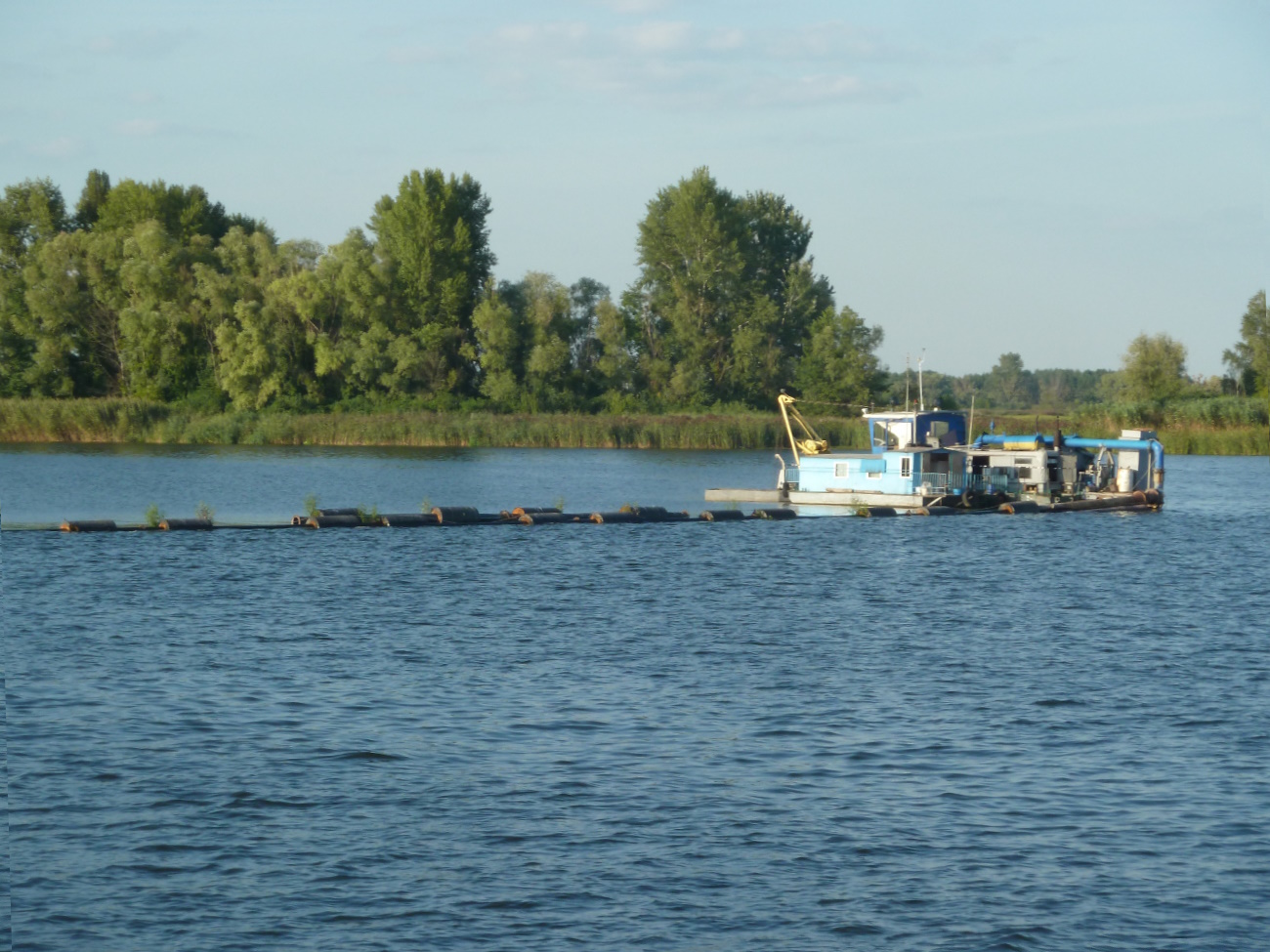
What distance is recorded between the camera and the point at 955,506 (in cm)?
5028

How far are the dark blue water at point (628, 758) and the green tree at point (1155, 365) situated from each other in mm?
76116

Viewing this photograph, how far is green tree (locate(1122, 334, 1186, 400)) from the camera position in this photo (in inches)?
4144

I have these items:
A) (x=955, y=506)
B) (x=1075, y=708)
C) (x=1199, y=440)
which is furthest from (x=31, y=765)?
(x=1199, y=440)

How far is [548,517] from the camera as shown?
144ft

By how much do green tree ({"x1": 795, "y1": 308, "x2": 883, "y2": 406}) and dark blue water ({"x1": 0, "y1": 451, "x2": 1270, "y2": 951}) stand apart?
76039mm

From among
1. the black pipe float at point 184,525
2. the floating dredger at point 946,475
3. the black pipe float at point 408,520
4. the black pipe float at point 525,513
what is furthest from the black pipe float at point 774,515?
the black pipe float at point 184,525

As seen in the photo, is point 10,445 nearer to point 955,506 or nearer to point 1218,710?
point 955,506

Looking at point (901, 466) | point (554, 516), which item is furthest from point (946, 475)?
point (554, 516)

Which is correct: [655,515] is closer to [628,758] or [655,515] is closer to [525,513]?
[525,513]

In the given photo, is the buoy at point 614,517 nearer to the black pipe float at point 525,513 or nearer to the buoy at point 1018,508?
the black pipe float at point 525,513

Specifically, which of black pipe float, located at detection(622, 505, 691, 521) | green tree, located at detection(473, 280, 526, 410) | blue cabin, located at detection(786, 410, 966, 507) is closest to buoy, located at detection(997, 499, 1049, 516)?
blue cabin, located at detection(786, 410, 966, 507)

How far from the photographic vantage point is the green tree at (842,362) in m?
110

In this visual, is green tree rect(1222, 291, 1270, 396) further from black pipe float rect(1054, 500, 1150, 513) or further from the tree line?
black pipe float rect(1054, 500, 1150, 513)

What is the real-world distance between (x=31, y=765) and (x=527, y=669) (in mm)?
7464
